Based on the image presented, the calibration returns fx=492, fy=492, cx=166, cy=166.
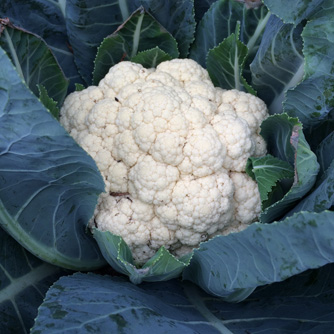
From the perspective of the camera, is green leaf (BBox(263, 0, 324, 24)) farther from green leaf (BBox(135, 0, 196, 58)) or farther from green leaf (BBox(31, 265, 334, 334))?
green leaf (BBox(31, 265, 334, 334))

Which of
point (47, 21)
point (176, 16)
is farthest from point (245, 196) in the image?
point (47, 21)

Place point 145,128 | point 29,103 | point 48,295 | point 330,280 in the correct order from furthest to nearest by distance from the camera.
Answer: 1. point 330,280
2. point 145,128
3. point 48,295
4. point 29,103

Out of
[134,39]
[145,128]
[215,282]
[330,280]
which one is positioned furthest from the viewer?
[134,39]

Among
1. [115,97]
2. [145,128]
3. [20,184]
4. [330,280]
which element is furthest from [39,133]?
[330,280]

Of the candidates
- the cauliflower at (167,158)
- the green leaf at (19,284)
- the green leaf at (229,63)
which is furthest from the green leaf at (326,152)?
the green leaf at (19,284)

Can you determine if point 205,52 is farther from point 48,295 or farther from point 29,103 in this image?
point 48,295

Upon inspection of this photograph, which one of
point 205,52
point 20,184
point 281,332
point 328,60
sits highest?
point 328,60

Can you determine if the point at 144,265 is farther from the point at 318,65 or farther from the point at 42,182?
the point at 318,65

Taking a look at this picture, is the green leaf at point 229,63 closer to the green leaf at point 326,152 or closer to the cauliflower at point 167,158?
the cauliflower at point 167,158

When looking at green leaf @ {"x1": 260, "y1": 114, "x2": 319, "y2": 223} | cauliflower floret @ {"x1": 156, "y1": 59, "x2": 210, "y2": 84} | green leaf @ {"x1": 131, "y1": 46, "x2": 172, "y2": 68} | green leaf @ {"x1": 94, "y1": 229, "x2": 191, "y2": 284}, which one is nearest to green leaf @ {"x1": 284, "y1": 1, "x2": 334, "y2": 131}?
green leaf @ {"x1": 260, "y1": 114, "x2": 319, "y2": 223}
